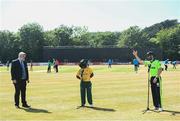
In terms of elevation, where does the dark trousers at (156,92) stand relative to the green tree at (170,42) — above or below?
below

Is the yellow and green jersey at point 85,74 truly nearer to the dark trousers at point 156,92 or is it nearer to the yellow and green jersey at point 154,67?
the yellow and green jersey at point 154,67

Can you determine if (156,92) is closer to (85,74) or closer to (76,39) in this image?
(85,74)

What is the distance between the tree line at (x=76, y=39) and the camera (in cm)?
11525

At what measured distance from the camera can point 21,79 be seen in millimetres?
16656

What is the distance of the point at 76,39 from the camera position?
14350 cm

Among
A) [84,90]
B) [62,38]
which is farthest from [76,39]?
[84,90]

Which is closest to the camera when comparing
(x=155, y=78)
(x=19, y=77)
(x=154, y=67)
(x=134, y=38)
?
(x=155, y=78)

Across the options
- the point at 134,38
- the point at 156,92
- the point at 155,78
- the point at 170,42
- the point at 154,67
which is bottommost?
the point at 156,92

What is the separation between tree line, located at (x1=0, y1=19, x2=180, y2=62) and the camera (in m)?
115

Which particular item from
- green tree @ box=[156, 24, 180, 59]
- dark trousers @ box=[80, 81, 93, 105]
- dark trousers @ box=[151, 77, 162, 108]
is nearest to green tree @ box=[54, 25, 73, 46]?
green tree @ box=[156, 24, 180, 59]

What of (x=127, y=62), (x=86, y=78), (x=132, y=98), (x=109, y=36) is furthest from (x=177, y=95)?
(x=109, y=36)

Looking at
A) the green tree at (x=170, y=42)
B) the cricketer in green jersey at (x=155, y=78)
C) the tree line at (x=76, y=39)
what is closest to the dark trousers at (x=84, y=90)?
the cricketer in green jersey at (x=155, y=78)

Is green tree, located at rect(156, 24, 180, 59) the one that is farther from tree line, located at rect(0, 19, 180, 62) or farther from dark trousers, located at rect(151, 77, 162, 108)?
dark trousers, located at rect(151, 77, 162, 108)

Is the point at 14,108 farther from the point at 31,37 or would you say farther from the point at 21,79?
the point at 31,37
